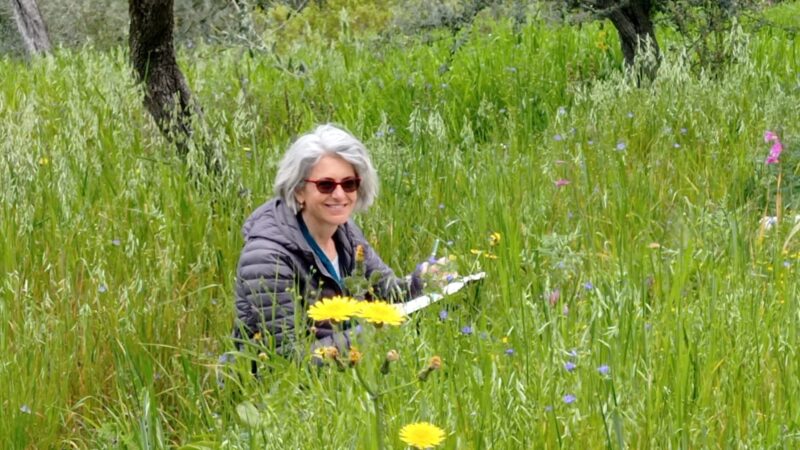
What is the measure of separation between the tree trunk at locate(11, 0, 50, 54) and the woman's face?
9.92 m

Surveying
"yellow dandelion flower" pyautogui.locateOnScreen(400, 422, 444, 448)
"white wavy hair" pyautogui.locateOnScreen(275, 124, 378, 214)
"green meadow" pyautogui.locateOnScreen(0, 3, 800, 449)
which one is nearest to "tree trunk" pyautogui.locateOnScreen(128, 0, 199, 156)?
"green meadow" pyautogui.locateOnScreen(0, 3, 800, 449)

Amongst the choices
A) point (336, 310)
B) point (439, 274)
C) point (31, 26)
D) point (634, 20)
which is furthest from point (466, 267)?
point (31, 26)

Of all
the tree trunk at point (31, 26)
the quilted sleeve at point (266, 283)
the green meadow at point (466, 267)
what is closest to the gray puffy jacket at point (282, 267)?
the quilted sleeve at point (266, 283)

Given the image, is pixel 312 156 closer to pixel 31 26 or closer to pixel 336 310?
pixel 336 310

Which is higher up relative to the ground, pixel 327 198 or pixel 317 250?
pixel 327 198

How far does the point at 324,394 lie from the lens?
89.7 inches

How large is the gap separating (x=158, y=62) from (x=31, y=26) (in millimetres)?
8676

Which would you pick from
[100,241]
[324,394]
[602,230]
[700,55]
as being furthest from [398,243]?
[700,55]

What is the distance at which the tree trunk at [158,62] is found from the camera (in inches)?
183

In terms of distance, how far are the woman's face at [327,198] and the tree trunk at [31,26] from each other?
32.6 feet

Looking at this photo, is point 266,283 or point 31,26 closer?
point 266,283

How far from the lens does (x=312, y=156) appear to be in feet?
11.5

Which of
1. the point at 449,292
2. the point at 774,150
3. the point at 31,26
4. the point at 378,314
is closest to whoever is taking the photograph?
the point at 378,314

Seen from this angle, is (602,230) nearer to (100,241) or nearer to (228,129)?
(100,241)
